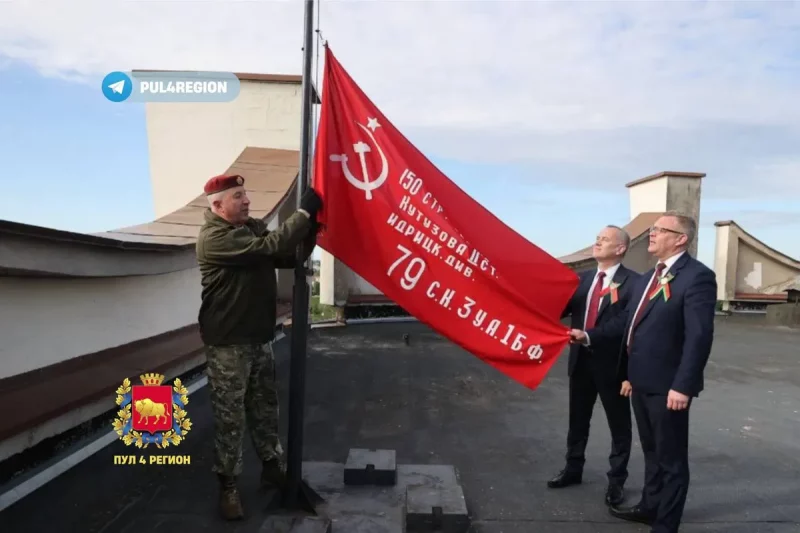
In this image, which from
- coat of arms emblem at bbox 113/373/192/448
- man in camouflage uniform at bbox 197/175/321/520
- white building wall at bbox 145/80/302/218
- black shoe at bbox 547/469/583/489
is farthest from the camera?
white building wall at bbox 145/80/302/218

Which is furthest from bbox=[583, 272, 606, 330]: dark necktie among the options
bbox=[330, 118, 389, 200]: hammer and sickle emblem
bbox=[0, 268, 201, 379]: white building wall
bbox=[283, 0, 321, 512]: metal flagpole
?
bbox=[0, 268, 201, 379]: white building wall

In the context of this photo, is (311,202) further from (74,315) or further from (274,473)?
(74,315)

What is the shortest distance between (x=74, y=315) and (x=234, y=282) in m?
1.69

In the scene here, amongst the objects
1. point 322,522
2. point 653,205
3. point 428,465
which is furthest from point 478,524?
point 653,205

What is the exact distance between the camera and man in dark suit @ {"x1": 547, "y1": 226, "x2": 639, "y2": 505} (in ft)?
10.4

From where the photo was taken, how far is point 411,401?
5.09 meters

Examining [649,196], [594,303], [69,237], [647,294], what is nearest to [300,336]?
[69,237]

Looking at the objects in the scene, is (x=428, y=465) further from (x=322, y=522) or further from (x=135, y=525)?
(x=135, y=525)

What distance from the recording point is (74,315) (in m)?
3.75

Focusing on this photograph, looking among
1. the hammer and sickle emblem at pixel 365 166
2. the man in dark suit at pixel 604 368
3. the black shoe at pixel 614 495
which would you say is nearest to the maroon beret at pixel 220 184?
the hammer and sickle emblem at pixel 365 166

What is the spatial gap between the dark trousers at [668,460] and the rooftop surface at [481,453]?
22cm

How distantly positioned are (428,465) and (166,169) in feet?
22.6

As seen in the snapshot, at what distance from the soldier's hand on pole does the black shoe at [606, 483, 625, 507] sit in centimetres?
236

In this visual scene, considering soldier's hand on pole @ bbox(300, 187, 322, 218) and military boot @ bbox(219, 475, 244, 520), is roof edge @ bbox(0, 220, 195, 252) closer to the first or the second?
soldier's hand on pole @ bbox(300, 187, 322, 218)
